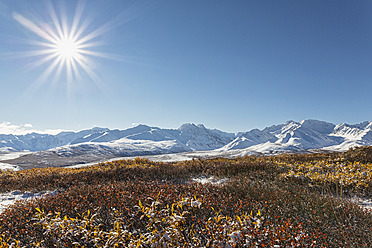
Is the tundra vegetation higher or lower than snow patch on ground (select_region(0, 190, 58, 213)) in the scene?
A: higher

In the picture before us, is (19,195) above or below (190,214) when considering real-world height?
below

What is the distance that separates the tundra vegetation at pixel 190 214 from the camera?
3.05m

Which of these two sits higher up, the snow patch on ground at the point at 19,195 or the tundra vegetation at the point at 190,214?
the tundra vegetation at the point at 190,214

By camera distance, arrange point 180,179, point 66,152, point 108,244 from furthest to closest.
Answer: point 66,152 → point 180,179 → point 108,244

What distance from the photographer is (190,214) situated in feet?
14.2

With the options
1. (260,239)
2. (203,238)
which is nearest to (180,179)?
(203,238)

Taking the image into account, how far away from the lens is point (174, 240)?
2816 millimetres

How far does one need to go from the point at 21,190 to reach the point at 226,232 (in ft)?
A: 33.8

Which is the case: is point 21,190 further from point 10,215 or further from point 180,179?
→ point 180,179

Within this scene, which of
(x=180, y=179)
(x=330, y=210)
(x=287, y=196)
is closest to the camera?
(x=330, y=210)

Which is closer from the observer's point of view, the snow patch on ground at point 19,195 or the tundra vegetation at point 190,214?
the tundra vegetation at point 190,214

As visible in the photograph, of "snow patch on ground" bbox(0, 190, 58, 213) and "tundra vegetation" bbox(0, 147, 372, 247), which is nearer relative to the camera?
"tundra vegetation" bbox(0, 147, 372, 247)

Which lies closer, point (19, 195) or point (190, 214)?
point (190, 214)

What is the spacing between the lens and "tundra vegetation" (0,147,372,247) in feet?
10.00
